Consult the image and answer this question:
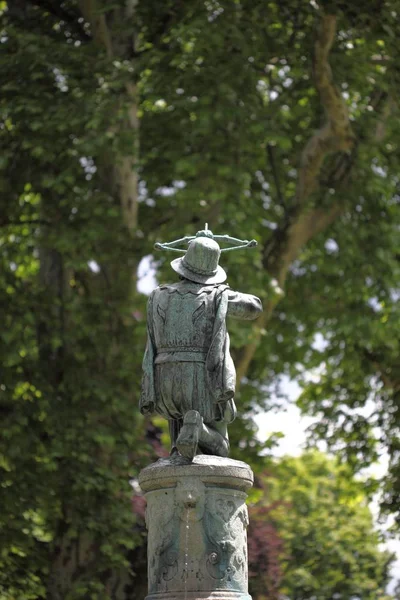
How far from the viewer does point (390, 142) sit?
22.8 metres

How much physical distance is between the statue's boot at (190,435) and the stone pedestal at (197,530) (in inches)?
3.3

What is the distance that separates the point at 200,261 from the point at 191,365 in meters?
0.84

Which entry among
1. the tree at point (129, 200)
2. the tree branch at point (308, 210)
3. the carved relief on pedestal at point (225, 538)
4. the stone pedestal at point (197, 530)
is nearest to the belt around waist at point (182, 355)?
the stone pedestal at point (197, 530)

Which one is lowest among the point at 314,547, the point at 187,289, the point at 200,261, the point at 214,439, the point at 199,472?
the point at 314,547

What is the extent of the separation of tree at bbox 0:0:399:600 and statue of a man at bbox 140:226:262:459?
7.76m

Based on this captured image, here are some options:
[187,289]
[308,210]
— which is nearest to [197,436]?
[187,289]

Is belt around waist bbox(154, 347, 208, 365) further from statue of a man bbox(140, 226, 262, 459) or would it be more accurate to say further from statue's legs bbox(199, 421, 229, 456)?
statue's legs bbox(199, 421, 229, 456)

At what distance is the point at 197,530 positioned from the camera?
1006 cm

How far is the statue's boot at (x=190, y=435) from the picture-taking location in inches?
396

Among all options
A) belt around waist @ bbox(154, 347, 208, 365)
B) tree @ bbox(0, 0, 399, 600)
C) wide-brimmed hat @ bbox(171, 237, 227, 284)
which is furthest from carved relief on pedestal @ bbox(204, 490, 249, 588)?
tree @ bbox(0, 0, 399, 600)

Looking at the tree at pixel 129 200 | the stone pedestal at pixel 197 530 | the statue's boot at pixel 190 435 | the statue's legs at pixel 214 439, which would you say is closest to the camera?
the stone pedestal at pixel 197 530

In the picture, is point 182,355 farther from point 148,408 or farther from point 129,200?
point 129,200

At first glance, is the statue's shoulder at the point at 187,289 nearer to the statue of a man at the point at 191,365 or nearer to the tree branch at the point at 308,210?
the statue of a man at the point at 191,365

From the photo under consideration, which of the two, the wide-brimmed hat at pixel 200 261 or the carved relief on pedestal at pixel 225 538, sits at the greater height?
the wide-brimmed hat at pixel 200 261
